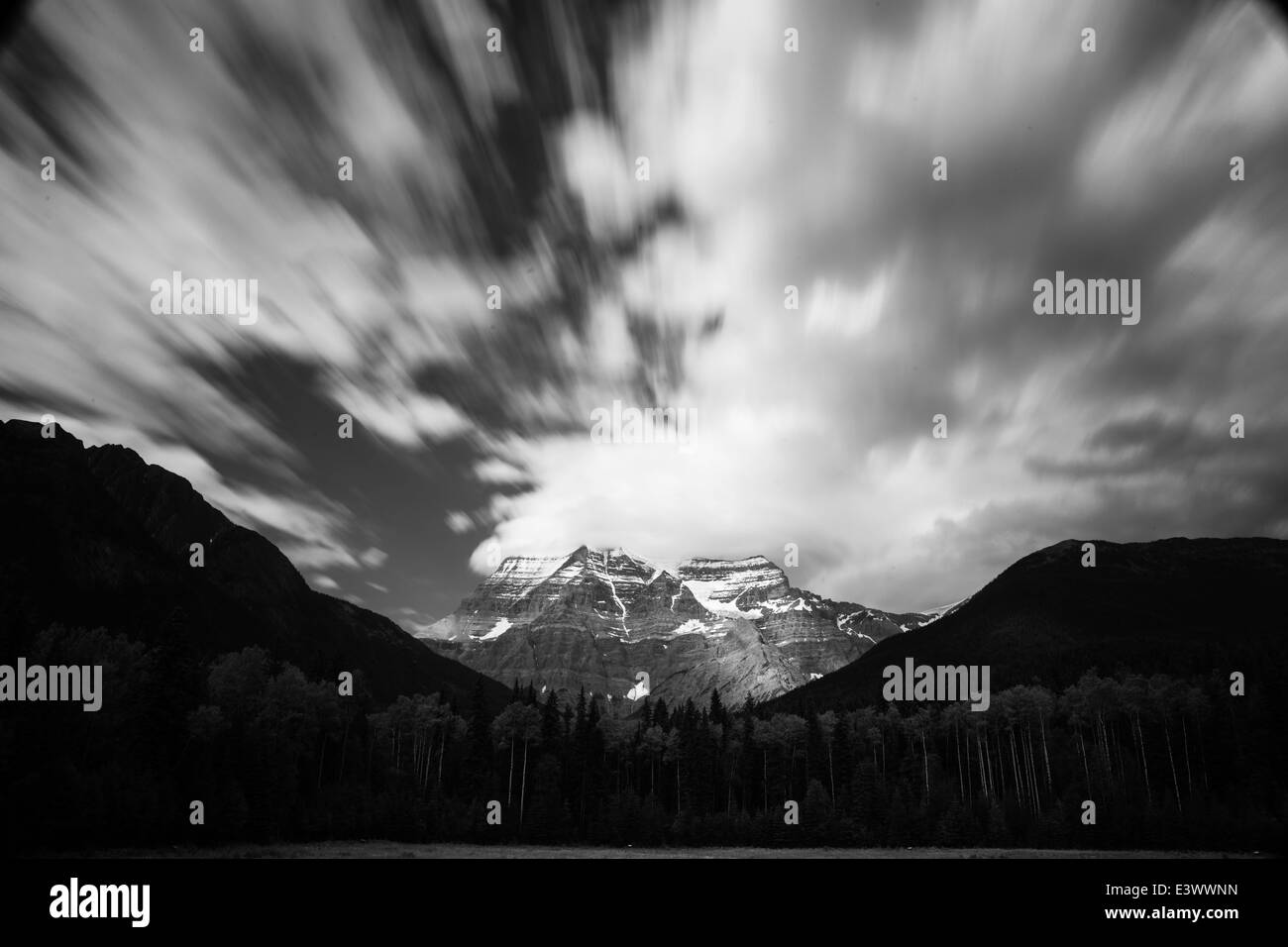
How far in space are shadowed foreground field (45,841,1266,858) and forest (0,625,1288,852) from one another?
342 centimetres

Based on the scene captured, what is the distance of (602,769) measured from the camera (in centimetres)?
10088

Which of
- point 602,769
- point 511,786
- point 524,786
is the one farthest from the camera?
point 511,786

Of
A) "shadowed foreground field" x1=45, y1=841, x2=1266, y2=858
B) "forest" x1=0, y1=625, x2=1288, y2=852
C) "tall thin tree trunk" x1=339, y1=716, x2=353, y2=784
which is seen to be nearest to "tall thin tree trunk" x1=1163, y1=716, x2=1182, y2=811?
"forest" x1=0, y1=625, x2=1288, y2=852

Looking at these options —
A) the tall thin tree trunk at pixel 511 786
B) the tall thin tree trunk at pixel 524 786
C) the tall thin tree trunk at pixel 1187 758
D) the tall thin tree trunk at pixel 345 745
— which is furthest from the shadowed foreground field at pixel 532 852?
the tall thin tree trunk at pixel 1187 758

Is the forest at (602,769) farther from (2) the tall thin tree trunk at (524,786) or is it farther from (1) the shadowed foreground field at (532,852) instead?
(1) the shadowed foreground field at (532,852)

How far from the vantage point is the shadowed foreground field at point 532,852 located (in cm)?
4941

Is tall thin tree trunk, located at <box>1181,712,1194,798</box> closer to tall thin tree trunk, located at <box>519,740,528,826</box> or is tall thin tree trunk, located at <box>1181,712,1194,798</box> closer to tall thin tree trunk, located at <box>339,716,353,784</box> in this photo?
tall thin tree trunk, located at <box>519,740,528,826</box>

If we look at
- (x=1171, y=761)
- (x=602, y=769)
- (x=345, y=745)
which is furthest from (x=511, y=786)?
(x=1171, y=761)

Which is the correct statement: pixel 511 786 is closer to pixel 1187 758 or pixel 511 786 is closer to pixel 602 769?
pixel 602 769

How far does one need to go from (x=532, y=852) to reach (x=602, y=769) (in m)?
33.0
